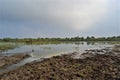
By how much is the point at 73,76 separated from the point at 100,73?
2251 mm

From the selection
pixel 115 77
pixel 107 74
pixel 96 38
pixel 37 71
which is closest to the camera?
pixel 115 77

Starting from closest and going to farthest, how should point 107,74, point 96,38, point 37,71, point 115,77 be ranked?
1. point 115,77
2. point 107,74
3. point 37,71
4. point 96,38

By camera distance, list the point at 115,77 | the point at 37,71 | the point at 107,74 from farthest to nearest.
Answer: the point at 37,71
the point at 107,74
the point at 115,77

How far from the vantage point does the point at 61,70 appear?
1599 cm

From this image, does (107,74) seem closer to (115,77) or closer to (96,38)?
(115,77)

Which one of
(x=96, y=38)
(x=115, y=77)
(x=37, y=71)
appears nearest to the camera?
(x=115, y=77)

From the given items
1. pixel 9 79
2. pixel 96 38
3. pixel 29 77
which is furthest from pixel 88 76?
pixel 96 38

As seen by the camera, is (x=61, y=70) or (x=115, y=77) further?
(x=61, y=70)

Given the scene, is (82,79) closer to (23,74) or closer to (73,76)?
(73,76)

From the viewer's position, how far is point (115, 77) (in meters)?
13.3

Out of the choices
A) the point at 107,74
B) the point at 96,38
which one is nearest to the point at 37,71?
the point at 107,74

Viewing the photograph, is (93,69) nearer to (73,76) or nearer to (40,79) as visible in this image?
(73,76)

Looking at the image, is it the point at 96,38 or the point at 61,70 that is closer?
the point at 61,70

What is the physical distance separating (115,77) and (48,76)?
4893mm
